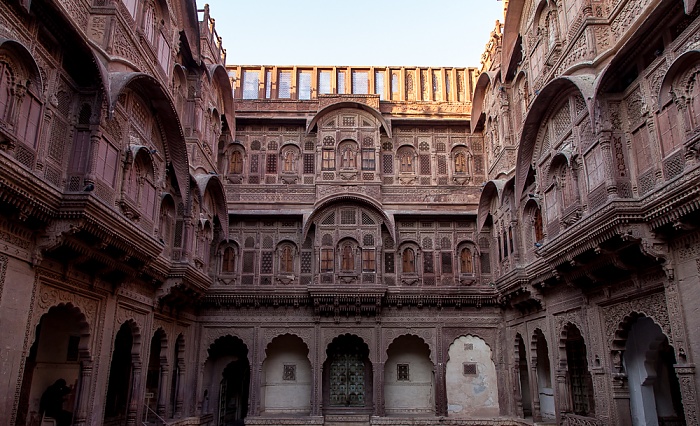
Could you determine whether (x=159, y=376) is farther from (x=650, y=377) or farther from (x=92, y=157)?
(x=650, y=377)

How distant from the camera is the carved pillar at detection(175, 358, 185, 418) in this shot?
16.3 m

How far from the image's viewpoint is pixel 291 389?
1928 cm

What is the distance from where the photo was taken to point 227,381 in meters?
20.1

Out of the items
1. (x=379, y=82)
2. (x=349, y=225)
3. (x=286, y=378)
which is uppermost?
(x=379, y=82)

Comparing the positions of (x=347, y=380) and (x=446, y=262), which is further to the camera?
→ (x=347, y=380)

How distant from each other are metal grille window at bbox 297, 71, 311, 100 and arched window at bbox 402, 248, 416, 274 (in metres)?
7.38

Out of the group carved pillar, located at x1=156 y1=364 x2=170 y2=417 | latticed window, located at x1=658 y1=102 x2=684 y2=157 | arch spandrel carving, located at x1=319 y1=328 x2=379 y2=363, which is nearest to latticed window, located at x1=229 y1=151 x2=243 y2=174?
arch spandrel carving, located at x1=319 y1=328 x2=379 y2=363

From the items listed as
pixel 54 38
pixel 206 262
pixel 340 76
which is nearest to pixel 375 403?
pixel 206 262

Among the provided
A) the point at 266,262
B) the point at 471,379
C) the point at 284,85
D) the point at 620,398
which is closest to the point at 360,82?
the point at 284,85

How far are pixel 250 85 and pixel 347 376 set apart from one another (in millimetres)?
11751

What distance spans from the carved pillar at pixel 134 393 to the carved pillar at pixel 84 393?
82.3 inches

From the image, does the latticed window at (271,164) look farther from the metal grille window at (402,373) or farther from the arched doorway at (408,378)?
the metal grille window at (402,373)

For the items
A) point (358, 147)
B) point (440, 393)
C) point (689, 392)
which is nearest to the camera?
point (689, 392)

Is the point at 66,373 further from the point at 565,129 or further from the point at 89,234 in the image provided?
the point at 565,129
